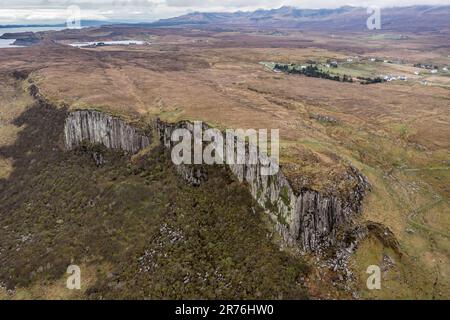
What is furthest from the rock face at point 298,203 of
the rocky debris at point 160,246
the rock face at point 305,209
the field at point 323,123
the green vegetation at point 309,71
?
the green vegetation at point 309,71

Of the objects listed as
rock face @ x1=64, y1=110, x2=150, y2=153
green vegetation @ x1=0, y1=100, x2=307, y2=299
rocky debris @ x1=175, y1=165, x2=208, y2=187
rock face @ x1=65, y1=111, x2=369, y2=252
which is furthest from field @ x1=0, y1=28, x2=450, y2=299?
rock face @ x1=64, y1=110, x2=150, y2=153

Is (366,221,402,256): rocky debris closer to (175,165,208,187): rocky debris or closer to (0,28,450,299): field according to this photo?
(0,28,450,299): field

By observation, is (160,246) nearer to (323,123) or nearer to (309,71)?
(323,123)

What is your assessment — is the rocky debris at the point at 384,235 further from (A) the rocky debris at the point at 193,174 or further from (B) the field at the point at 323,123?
(A) the rocky debris at the point at 193,174

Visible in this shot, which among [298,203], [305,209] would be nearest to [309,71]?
[298,203]

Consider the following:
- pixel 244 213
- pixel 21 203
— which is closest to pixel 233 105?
pixel 244 213
